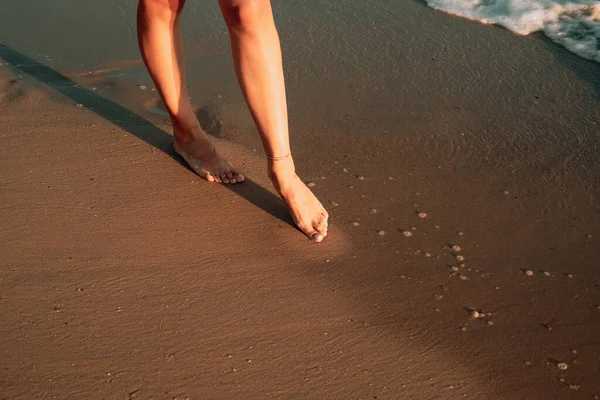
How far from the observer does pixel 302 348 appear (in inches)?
74.3

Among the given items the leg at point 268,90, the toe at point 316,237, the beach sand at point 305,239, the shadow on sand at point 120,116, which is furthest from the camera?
the shadow on sand at point 120,116

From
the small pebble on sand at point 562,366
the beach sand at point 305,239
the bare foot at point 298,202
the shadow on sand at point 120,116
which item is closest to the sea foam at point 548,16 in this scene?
the beach sand at point 305,239

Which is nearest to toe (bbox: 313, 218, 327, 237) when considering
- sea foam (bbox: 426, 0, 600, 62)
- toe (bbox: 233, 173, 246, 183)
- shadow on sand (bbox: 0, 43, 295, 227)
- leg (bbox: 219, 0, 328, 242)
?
leg (bbox: 219, 0, 328, 242)

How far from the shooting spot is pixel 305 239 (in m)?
2.33

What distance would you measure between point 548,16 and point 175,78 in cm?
256

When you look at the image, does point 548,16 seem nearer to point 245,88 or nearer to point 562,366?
point 245,88

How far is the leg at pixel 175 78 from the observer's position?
2.37 metres

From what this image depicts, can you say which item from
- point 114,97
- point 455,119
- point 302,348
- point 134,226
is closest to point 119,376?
point 302,348

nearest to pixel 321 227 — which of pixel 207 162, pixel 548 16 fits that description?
pixel 207 162

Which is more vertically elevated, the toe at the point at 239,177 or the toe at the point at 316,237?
the toe at the point at 316,237

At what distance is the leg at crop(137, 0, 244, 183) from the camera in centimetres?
237

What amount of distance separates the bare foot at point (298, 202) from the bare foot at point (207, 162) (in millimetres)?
269

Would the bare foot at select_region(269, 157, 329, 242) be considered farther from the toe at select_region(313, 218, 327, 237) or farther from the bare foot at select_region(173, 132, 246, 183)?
the bare foot at select_region(173, 132, 246, 183)

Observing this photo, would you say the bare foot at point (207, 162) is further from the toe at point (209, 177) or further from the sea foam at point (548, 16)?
the sea foam at point (548, 16)
